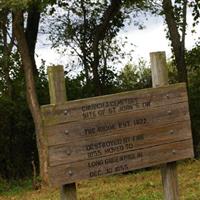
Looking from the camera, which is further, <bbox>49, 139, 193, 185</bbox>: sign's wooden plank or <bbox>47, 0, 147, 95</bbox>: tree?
<bbox>47, 0, 147, 95</bbox>: tree

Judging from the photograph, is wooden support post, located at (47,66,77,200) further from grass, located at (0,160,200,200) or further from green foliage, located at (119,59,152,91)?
green foliage, located at (119,59,152,91)

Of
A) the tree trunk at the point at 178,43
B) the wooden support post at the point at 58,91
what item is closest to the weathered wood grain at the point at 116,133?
the wooden support post at the point at 58,91

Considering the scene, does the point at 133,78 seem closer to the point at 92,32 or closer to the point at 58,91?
the point at 92,32

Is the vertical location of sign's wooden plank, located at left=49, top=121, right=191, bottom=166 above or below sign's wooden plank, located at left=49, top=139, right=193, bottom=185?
above

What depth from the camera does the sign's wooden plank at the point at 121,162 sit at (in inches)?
233

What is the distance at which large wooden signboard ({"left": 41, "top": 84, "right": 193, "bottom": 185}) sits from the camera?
233 inches

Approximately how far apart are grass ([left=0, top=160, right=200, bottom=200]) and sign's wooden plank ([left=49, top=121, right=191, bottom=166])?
299cm

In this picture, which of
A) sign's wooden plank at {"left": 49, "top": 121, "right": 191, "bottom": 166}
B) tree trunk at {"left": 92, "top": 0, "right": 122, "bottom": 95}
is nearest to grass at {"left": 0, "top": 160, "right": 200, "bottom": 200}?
sign's wooden plank at {"left": 49, "top": 121, "right": 191, "bottom": 166}

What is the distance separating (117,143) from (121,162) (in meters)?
0.20

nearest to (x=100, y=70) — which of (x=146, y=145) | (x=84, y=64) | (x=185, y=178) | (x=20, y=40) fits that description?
(x=84, y=64)

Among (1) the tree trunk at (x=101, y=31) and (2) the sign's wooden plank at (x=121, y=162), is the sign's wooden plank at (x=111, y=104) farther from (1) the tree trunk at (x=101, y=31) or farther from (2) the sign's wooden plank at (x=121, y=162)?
(1) the tree trunk at (x=101, y=31)

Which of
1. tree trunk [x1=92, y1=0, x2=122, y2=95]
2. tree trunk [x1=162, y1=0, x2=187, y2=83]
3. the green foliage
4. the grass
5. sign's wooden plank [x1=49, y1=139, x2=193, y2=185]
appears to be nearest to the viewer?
sign's wooden plank [x1=49, y1=139, x2=193, y2=185]

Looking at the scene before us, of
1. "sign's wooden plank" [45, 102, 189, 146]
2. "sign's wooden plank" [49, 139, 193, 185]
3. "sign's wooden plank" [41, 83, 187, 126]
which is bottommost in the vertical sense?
"sign's wooden plank" [49, 139, 193, 185]

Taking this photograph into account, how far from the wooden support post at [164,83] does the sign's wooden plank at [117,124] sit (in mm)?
353
